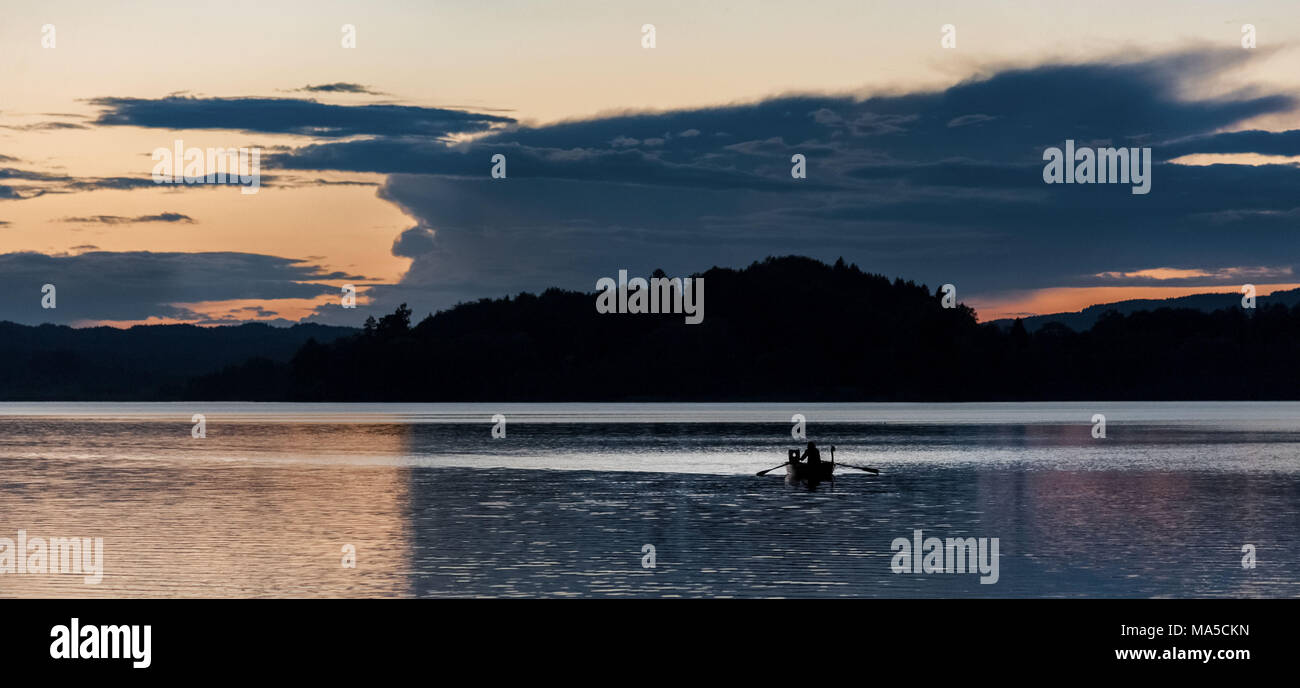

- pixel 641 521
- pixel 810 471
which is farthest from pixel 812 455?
pixel 641 521

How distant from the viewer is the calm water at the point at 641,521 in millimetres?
32625

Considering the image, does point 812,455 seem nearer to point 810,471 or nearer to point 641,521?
point 810,471

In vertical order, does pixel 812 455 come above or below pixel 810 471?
above

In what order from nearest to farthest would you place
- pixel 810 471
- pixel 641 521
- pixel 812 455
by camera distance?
pixel 641 521 < pixel 812 455 < pixel 810 471

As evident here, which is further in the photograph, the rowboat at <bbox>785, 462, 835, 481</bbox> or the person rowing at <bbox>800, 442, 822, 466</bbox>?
the rowboat at <bbox>785, 462, 835, 481</bbox>

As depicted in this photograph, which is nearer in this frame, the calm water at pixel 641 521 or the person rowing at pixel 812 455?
the calm water at pixel 641 521

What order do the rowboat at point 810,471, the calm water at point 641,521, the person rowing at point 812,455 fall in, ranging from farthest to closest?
1. the rowboat at point 810,471
2. the person rowing at point 812,455
3. the calm water at point 641,521

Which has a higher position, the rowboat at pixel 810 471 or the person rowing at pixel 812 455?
the person rowing at pixel 812 455

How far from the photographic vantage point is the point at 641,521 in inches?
1884

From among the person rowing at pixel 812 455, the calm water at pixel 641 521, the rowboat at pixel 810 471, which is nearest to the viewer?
the calm water at pixel 641 521

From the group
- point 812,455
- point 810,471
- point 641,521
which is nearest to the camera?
point 641,521

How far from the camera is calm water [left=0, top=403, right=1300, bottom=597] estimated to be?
3262cm
